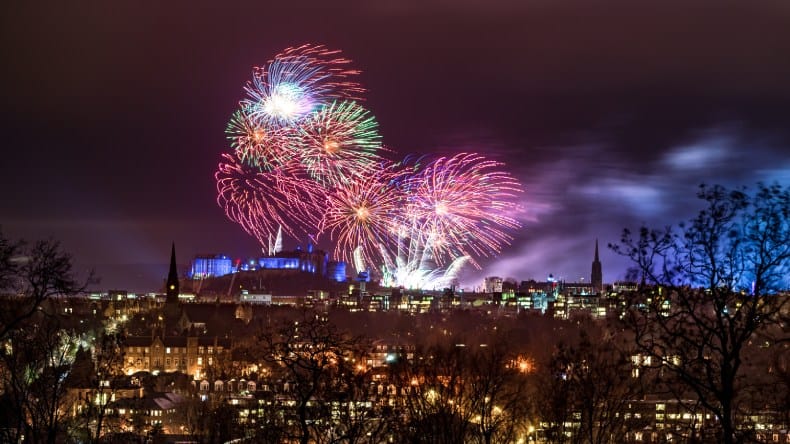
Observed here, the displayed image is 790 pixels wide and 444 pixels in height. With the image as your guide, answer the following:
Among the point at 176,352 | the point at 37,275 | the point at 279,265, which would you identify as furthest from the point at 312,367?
the point at 279,265

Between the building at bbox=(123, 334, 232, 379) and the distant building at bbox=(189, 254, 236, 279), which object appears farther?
the distant building at bbox=(189, 254, 236, 279)

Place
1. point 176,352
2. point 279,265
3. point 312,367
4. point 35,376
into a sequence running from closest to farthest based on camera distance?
1. point 312,367
2. point 35,376
3. point 176,352
4. point 279,265

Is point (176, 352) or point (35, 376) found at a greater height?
point (35, 376)

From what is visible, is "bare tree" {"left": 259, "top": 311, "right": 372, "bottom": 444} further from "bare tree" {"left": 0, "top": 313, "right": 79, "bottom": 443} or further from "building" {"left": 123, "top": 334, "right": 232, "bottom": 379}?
"building" {"left": 123, "top": 334, "right": 232, "bottom": 379}

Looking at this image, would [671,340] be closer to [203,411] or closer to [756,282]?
[756,282]

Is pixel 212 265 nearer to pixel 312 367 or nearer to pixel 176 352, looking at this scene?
pixel 176 352

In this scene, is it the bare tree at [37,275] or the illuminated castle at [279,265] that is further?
the illuminated castle at [279,265]

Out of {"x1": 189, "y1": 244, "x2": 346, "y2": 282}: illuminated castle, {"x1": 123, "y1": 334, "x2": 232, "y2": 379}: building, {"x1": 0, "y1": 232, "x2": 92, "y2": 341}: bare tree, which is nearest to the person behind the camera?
{"x1": 0, "y1": 232, "x2": 92, "y2": 341}: bare tree

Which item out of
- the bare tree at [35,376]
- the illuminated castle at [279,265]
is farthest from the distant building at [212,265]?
the bare tree at [35,376]

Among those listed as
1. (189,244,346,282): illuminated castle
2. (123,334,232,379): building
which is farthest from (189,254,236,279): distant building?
(123,334,232,379): building

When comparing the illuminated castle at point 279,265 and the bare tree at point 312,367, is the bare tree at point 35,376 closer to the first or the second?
the bare tree at point 312,367

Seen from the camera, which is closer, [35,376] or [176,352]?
[35,376]

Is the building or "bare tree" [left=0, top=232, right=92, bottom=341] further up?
"bare tree" [left=0, top=232, right=92, bottom=341]
